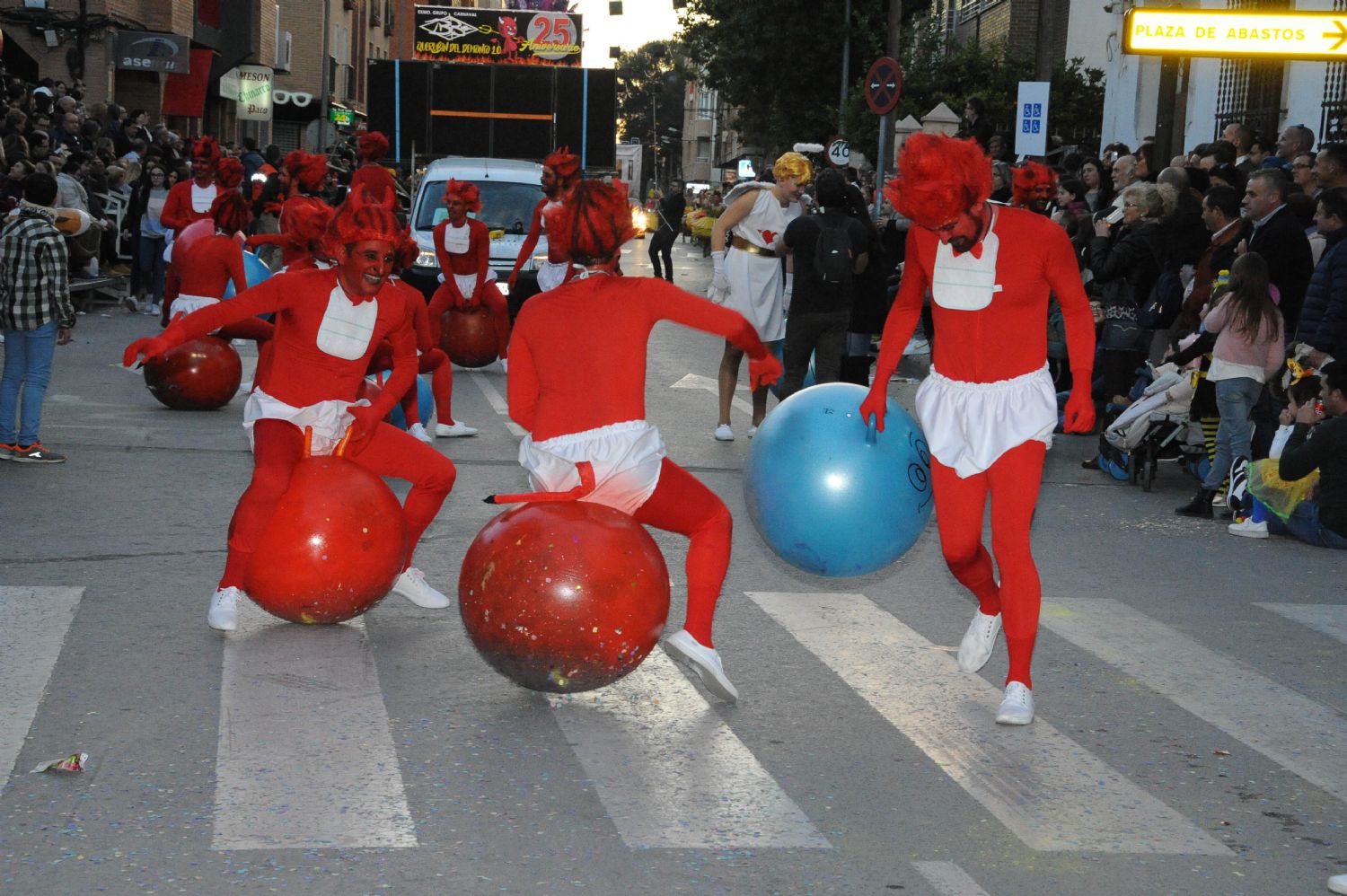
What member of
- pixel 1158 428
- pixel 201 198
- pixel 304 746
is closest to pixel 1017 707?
pixel 304 746

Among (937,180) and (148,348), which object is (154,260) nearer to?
(148,348)

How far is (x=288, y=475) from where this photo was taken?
673cm

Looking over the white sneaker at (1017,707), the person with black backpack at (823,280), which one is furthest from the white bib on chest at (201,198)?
the white sneaker at (1017,707)

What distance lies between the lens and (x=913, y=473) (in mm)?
6301

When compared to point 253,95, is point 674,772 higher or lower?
lower

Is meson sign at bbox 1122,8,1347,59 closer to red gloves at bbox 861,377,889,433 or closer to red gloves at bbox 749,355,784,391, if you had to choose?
red gloves at bbox 861,377,889,433

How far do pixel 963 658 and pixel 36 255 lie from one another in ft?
22.2

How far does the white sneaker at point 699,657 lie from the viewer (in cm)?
589

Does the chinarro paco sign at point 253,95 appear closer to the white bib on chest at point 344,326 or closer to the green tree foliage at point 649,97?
the white bib on chest at point 344,326

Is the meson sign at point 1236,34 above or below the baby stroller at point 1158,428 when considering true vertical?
above

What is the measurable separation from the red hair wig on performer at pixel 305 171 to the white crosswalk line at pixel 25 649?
549 cm

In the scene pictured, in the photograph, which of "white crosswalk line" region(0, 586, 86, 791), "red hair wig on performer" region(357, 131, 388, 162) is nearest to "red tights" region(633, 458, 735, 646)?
"white crosswalk line" region(0, 586, 86, 791)

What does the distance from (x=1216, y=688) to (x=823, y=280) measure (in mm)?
5667

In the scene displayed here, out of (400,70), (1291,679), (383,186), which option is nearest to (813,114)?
(400,70)
